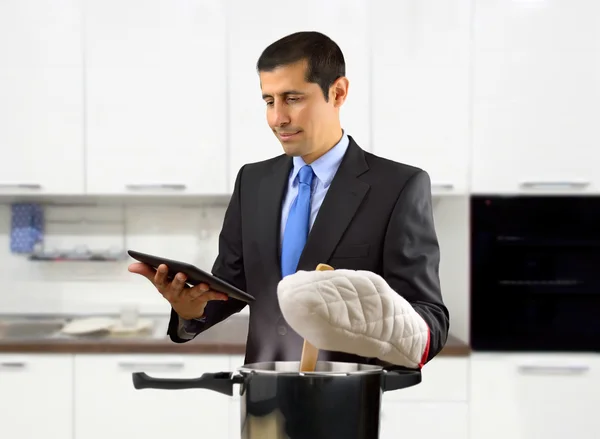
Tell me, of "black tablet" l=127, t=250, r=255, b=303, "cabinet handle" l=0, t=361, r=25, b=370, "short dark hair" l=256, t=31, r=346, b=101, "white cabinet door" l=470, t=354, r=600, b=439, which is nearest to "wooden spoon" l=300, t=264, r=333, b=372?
"black tablet" l=127, t=250, r=255, b=303

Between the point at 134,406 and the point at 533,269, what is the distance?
1393mm

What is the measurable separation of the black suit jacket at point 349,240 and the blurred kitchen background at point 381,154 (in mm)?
1229

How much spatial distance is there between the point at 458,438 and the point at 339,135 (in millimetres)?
1537

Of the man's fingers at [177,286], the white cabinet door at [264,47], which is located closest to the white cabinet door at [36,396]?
the white cabinet door at [264,47]

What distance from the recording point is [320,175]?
56.6 inches

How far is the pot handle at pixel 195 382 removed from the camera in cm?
92

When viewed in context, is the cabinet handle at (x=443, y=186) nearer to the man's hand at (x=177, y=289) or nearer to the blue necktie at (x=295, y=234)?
the blue necktie at (x=295, y=234)

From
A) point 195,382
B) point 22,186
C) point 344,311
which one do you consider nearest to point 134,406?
point 22,186

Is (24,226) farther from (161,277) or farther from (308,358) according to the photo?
(308,358)

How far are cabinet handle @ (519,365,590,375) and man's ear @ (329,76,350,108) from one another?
1.58 m

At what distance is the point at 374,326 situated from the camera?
82 centimetres

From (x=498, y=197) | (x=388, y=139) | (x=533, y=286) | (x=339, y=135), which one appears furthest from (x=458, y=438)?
(x=339, y=135)

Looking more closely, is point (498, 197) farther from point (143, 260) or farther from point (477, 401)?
point (143, 260)

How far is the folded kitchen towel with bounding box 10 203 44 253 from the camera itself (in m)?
3.19
